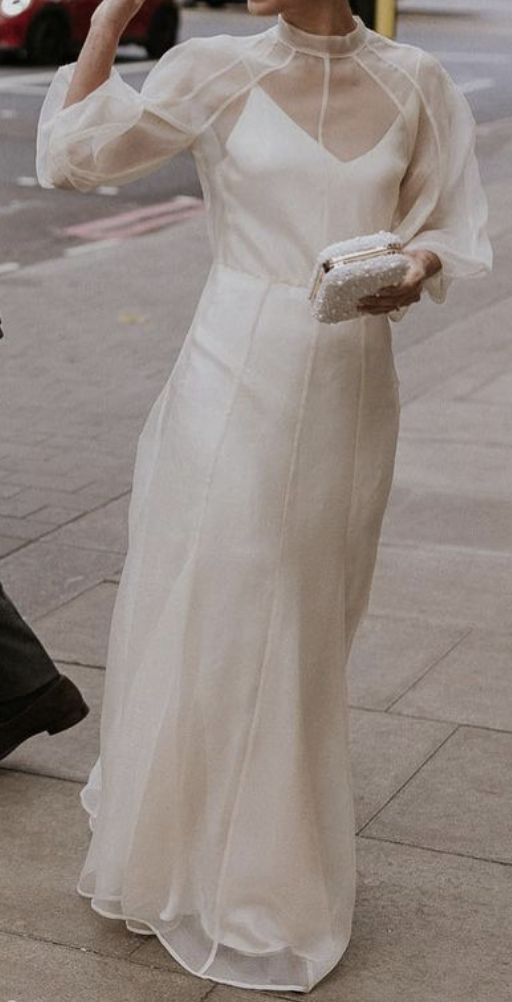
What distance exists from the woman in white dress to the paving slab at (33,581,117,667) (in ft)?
5.76

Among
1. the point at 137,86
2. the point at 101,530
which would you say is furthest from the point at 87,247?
the point at 137,86

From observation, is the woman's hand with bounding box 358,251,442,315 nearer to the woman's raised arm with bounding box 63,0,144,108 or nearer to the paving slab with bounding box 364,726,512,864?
the woman's raised arm with bounding box 63,0,144,108

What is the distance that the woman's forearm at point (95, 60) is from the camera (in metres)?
3.51

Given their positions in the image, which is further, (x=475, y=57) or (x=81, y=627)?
(x=475, y=57)

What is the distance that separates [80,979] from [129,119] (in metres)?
1.69

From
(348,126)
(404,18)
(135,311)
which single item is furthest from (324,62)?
(404,18)

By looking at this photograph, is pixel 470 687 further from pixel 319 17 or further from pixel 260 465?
pixel 319 17

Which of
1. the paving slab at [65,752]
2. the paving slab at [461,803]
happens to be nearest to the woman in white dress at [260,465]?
the paving slab at [461,803]

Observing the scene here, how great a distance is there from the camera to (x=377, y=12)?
35.9ft

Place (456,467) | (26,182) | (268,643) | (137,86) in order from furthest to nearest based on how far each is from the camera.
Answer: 1. (137,86)
2. (26,182)
3. (456,467)
4. (268,643)

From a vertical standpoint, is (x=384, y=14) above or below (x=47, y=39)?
above

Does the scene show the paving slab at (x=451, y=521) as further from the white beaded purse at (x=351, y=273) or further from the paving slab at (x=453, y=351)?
the white beaded purse at (x=351, y=273)

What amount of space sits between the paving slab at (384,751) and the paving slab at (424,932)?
0.82 feet

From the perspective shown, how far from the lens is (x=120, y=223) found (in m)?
14.1
